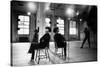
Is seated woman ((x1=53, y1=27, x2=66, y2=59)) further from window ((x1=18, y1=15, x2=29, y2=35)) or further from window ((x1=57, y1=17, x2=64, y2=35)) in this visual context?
window ((x1=18, y1=15, x2=29, y2=35))

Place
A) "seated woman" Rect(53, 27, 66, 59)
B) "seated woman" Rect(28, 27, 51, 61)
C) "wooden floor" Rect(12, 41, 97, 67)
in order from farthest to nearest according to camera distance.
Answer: "seated woman" Rect(53, 27, 66, 59)
"seated woman" Rect(28, 27, 51, 61)
"wooden floor" Rect(12, 41, 97, 67)

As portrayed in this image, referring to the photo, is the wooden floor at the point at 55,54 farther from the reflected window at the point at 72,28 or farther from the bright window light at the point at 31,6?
the bright window light at the point at 31,6

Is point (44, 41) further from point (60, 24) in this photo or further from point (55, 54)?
point (60, 24)

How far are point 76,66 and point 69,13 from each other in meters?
1.49

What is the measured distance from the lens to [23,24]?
9.12 ft

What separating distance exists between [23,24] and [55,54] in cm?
115

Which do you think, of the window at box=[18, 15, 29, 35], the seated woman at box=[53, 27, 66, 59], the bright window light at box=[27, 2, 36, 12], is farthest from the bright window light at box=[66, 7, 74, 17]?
the window at box=[18, 15, 29, 35]

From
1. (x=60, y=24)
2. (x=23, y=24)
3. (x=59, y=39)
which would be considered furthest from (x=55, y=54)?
(x=23, y=24)

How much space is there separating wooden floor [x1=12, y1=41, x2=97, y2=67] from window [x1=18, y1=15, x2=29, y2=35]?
0.33m

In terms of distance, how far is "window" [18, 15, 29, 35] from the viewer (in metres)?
2.75

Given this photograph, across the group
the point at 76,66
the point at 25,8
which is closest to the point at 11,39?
the point at 25,8

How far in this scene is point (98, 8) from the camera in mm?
3252

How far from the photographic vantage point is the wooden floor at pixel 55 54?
2730 millimetres

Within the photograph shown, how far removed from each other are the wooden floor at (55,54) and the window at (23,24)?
0.33 metres
